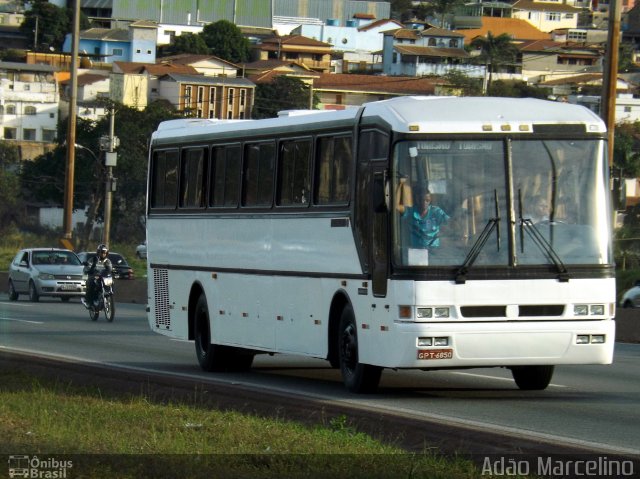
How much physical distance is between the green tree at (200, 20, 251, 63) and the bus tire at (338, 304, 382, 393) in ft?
486

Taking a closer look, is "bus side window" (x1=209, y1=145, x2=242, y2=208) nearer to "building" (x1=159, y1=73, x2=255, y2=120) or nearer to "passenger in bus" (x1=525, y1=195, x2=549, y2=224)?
"passenger in bus" (x1=525, y1=195, x2=549, y2=224)

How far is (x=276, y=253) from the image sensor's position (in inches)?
676

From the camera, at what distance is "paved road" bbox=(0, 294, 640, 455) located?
496 inches

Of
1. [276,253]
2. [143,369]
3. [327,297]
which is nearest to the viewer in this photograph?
[327,297]

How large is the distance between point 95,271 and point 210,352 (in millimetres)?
14352

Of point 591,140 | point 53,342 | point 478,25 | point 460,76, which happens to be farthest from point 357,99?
Answer: point 591,140

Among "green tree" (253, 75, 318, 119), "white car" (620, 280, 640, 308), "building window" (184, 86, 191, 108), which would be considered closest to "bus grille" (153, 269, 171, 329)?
"white car" (620, 280, 640, 308)

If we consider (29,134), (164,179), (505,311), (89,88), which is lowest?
(29,134)

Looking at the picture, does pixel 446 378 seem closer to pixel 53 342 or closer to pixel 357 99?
pixel 53 342

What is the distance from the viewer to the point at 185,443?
34.5 feet

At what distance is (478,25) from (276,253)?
182m

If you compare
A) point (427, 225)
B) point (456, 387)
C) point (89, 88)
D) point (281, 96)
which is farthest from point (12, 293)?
point (89, 88)

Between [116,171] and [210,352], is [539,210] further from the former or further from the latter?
[116,171]

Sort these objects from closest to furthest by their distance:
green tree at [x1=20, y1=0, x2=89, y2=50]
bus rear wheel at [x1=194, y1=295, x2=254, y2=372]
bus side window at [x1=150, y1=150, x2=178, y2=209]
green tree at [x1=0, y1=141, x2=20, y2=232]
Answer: bus rear wheel at [x1=194, y1=295, x2=254, y2=372]
bus side window at [x1=150, y1=150, x2=178, y2=209]
green tree at [x1=0, y1=141, x2=20, y2=232]
green tree at [x1=20, y1=0, x2=89, y2=50]
